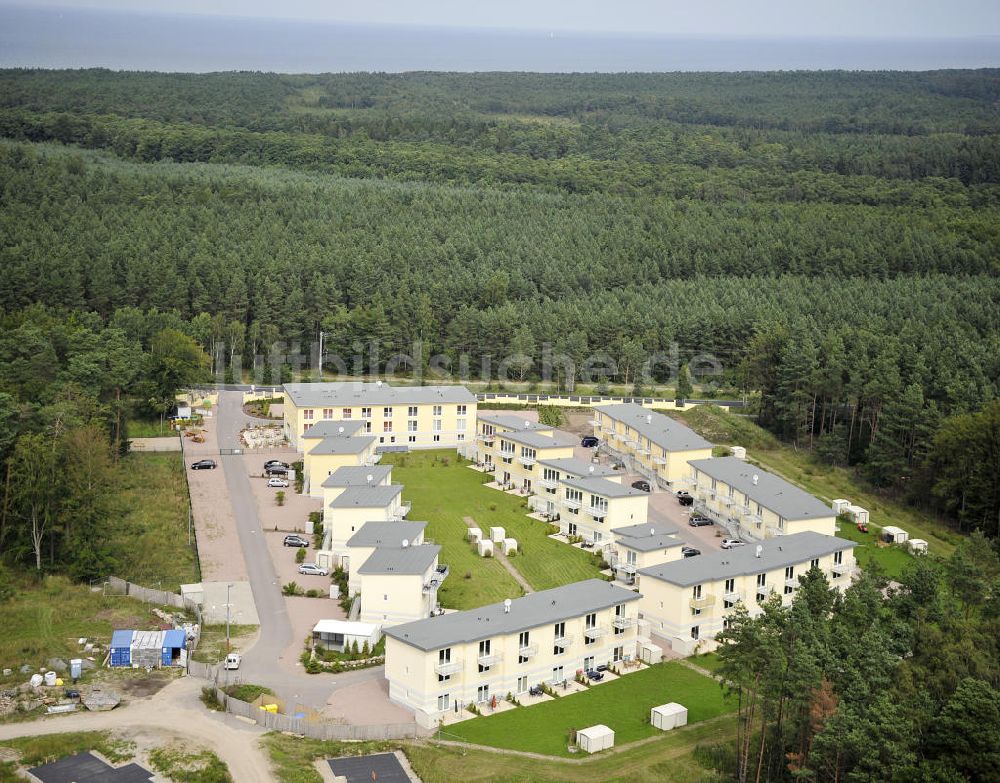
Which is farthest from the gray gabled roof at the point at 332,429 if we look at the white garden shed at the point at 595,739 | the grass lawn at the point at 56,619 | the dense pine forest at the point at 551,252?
the white garden shed at the point at 595,739

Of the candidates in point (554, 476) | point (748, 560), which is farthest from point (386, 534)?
point (748, 560)

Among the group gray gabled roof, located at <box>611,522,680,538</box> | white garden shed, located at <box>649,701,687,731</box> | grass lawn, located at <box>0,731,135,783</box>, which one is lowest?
white garden shed, located at <box>649,701,687,731</box>

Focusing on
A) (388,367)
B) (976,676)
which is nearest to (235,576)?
(976,676)

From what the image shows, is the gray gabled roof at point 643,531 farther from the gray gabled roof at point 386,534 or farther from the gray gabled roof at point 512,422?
the gray gabled roof at point 512,422

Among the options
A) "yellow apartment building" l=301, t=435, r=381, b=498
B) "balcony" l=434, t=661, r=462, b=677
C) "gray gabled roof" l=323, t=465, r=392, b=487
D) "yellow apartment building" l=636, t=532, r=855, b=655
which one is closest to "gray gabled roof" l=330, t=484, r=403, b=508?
"gray gabled roof" l=323, t=465, r=392, b=487

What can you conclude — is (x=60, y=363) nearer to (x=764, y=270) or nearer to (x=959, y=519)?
(x=959, y=519)

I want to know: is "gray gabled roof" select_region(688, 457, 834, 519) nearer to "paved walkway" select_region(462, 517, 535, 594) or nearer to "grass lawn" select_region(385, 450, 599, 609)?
"grass lawn" select_region(385, 450, 599, 609)
